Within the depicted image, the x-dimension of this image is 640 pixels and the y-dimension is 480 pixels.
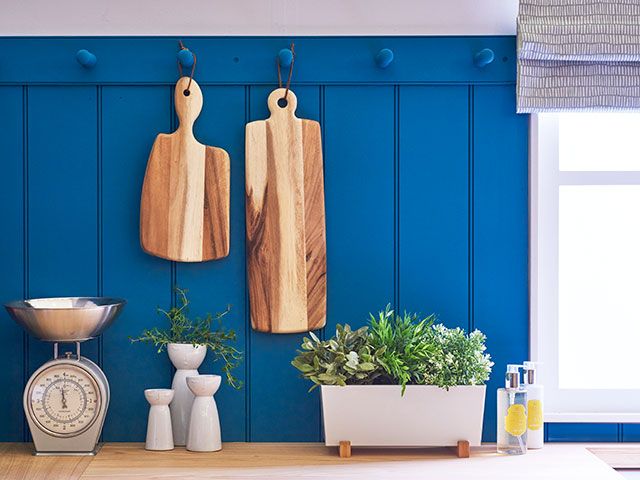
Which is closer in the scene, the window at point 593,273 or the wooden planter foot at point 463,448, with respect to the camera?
the wooden planter foot at point 463,448

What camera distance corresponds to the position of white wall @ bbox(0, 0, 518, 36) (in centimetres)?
216

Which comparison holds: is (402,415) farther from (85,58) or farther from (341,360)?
(85,58)

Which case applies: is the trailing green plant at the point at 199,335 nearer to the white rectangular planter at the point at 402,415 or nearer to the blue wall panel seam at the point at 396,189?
→ the white rectangular planter at the point at 402,415

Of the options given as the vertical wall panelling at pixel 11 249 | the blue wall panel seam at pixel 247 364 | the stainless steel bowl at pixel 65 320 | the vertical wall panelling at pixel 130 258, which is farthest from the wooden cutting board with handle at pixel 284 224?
the vertical wall panelling at pixel 11 249

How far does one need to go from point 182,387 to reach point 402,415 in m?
0.55

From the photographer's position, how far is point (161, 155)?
2.12m

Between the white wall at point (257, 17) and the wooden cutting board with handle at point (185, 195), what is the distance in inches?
7.2

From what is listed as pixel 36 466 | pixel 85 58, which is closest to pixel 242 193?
pixel 85 58

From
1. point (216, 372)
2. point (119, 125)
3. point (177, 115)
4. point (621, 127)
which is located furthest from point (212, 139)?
point (621, 127)

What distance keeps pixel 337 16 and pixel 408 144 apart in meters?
0.38

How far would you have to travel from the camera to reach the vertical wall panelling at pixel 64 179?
216 cm

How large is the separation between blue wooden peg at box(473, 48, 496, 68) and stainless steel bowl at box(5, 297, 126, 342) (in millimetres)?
1079

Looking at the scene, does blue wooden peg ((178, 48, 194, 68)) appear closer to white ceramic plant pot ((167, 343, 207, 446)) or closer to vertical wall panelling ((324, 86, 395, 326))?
vertical wall panelling ((324, 86, 395, 326))

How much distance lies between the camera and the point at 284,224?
6.97ft
